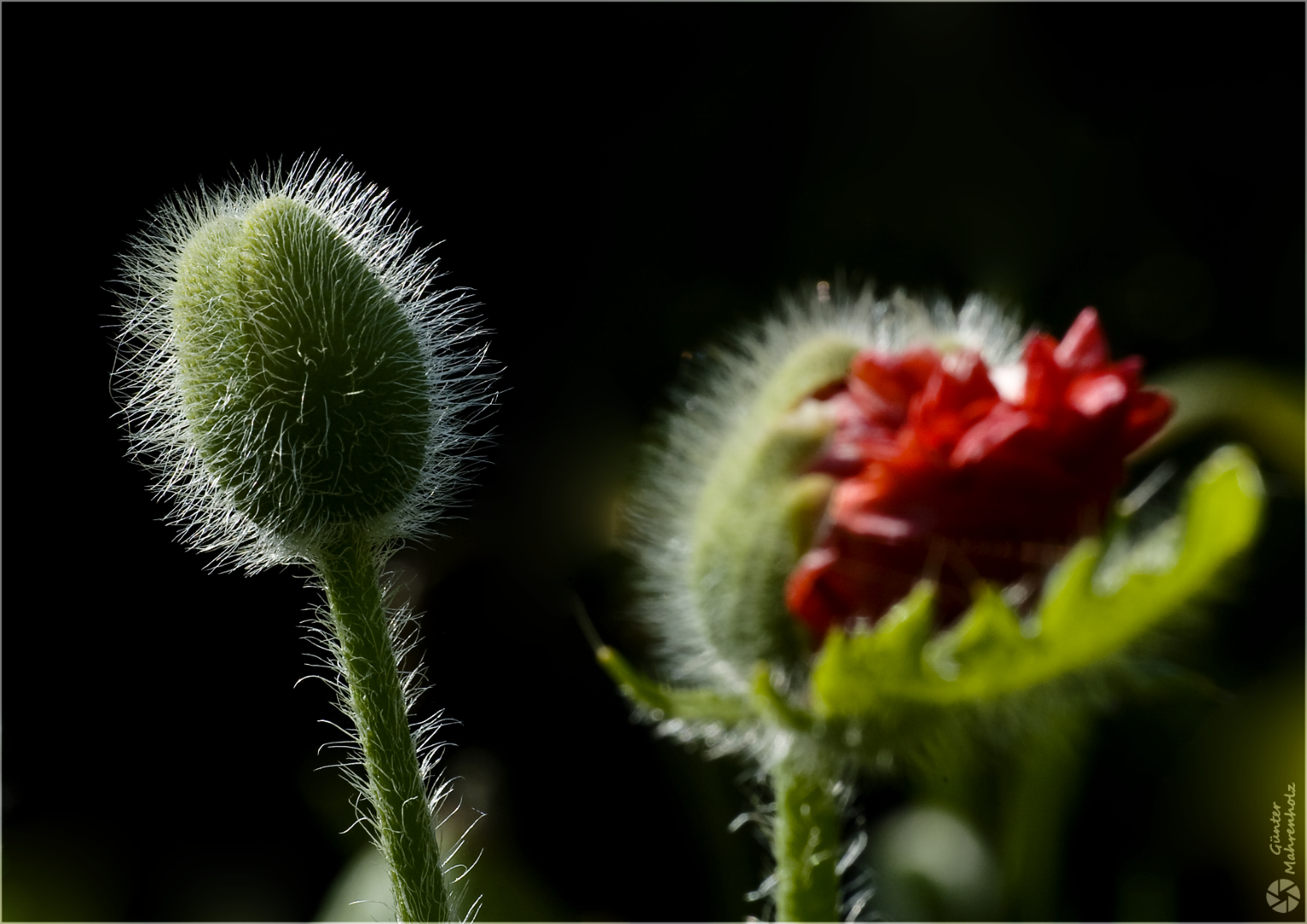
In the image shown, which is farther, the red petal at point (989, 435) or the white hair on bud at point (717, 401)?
the white hair on bud at point (717, 401)

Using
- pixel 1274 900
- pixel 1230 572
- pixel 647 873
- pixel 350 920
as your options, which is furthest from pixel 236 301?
pixel 647 873

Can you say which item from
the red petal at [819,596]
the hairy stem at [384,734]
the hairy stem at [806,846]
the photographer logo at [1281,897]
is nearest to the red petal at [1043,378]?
the red petal at [819,596]

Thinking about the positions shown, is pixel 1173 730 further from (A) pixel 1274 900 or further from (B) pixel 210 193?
(B) pixel 210 193

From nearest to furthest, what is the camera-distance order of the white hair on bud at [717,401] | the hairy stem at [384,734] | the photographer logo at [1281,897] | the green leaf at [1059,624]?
the green leaf at [1059,624], the hairy stem at [384,734], the white hair on bud at [717,401], the photographer logo at [1281,897]

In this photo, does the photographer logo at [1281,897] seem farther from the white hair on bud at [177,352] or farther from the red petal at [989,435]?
the white hair on bud at [177,352]

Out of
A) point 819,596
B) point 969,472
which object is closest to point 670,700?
point 819,596

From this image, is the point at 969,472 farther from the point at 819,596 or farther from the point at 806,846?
the point at 806,846

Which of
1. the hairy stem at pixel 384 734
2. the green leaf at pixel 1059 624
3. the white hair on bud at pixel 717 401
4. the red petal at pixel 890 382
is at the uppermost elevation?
the white hair on bud at pixel 717 401
